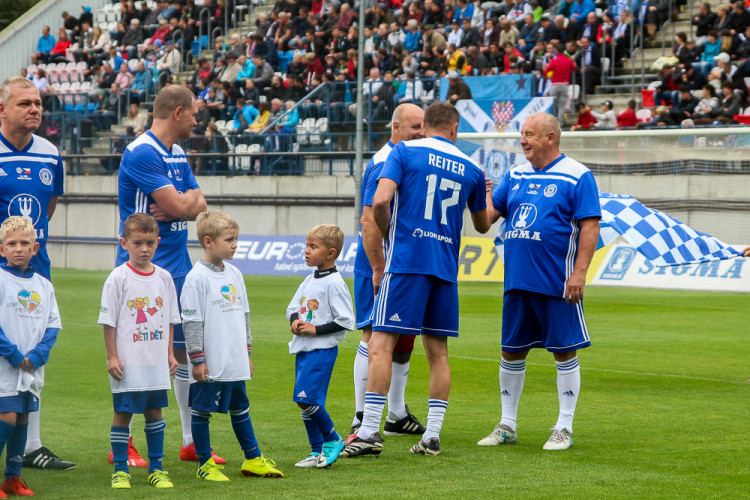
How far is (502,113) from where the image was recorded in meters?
24.4

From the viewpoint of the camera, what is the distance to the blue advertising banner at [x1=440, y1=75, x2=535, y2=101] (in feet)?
81.1

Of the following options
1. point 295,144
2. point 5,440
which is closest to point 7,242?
point 5,440

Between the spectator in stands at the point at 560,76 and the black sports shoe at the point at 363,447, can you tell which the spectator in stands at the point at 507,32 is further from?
the black sports shoe at the point at 363,447

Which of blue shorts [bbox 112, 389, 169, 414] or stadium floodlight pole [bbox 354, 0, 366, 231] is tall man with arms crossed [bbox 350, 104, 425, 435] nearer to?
blue shorts [bbox 112, 389, 169, 414]

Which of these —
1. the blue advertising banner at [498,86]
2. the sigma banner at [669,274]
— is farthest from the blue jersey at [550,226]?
the blue advertising banner at [498,86]

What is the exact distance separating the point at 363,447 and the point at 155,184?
2.04m

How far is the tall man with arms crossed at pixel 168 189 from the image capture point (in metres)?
6.41

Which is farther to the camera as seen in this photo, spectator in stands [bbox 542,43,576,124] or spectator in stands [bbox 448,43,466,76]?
spectator in stands [bbox 448,43,466,76]

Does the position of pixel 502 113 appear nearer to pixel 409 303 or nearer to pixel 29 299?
pixel 409 303

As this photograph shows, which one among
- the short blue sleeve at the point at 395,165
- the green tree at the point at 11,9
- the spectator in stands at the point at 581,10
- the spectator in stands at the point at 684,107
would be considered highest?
the green tree at the point at 11,9

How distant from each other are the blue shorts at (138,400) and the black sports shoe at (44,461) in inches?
31.6

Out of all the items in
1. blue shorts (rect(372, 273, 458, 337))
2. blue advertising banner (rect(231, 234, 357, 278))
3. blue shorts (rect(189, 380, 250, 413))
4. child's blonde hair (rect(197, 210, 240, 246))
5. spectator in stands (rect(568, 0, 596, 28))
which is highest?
spectator in stands (rect(568, 0, 596, 28))

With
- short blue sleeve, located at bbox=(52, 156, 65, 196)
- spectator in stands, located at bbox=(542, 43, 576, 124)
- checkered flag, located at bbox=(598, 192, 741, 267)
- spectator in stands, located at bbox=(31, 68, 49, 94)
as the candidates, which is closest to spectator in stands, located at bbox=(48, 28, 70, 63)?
spectator in stands, located at bbox=(31, 68, 49, 94)

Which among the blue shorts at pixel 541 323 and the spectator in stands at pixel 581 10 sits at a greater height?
the spectator in stands at pixel 581 10
